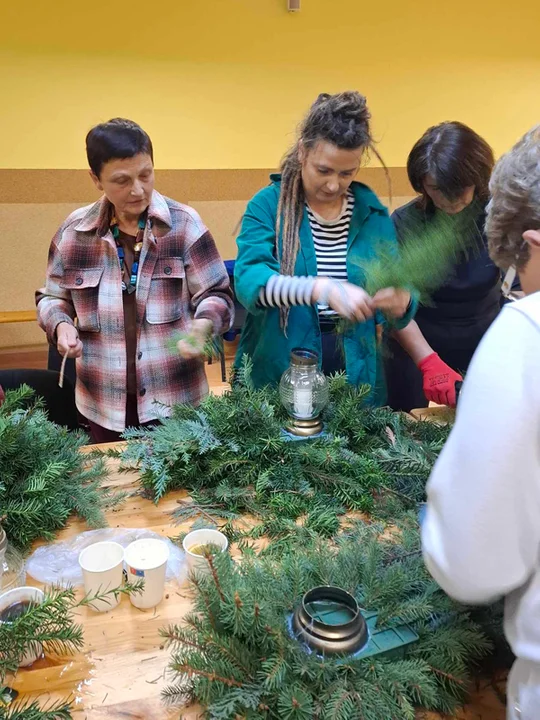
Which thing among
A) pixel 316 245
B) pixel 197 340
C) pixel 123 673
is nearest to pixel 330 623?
pixel 123 673

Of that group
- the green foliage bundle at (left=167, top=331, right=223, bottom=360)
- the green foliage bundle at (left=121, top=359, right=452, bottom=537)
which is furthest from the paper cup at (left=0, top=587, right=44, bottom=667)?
the green foliage bundle at (left=167, top=331, right=223, bottom=360)

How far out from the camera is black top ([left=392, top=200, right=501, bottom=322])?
1.97 metres

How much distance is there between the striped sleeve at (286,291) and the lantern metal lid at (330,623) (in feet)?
2.67

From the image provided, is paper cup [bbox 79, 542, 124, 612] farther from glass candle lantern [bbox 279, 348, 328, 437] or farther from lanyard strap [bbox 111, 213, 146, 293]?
lanyard strap [bbox 111, 213, 146, 293]

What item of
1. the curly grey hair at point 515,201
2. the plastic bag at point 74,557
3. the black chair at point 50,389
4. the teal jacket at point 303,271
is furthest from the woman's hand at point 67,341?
the curly grey hair at point 515,201

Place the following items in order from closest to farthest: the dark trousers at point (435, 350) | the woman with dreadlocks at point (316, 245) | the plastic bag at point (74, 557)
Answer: the plastic bag at point (74, 557) < the woman with dreadlocks at point (316, 245) < the dark trousers at point (435, 350)

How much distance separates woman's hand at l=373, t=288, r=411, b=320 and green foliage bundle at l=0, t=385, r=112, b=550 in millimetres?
823

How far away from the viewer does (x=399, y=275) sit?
1.31 meters

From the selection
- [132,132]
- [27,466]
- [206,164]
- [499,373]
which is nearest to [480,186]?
[132,132]

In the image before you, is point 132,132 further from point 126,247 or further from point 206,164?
point 206,164

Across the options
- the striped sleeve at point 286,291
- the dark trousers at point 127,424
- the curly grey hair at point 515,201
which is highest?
the curly grey hair at point 515,201

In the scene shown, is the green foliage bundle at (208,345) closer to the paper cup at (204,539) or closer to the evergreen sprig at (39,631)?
the paper cup at (204,539)

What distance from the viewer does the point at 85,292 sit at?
1844 mm

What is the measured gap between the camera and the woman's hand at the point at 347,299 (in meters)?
1.37
